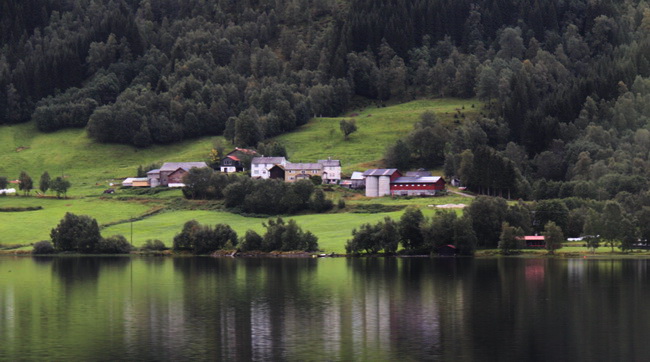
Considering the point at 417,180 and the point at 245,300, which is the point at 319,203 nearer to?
the point at 417,180

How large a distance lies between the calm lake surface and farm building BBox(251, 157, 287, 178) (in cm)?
6821

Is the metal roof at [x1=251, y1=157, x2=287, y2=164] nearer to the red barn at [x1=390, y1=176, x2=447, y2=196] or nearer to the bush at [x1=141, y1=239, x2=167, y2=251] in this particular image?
the red barn at [x1=390, y1=176, x2=447, y2=196]

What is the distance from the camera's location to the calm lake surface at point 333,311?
65.6 meters

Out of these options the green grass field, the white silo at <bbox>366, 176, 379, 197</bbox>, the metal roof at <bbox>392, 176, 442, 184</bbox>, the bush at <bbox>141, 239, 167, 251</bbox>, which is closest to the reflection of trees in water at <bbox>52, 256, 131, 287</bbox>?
the bush at <bbox>141, 239, 167, 251</bbox>

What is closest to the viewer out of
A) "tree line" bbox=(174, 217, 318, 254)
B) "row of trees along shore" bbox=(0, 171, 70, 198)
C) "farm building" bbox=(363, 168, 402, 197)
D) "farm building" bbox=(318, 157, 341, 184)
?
"tree line" bbox=(174, 217, 318, 254)

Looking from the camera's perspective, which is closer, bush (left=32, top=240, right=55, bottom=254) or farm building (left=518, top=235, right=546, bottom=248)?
farm building (left=518, top=235, right=546, bottom=248)

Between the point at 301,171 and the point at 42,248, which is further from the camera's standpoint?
the point at 301,171

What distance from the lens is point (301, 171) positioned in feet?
634

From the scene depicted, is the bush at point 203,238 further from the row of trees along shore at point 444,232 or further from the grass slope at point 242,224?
the grass slope at point 242,224

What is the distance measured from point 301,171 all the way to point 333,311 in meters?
110

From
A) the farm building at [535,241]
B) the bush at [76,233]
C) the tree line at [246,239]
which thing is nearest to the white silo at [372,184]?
the tree line at [246,239]

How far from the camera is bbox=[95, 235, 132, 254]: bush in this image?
149m

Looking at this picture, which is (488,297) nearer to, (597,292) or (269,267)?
(597,292)

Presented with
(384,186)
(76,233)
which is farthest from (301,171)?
(76,233)
